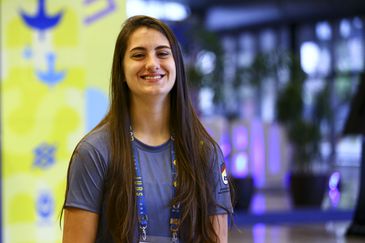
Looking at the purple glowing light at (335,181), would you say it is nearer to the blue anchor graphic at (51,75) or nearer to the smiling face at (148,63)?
the blue anchor graphic at (51,75)

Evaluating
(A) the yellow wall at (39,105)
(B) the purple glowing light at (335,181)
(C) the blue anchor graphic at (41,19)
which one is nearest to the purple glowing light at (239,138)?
(B) the purple glowing light at (335,181)

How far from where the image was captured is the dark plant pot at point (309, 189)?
9.80m

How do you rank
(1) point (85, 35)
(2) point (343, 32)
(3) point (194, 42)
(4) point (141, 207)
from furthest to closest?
(2) point (343, 32), (3) point (194, 42), (1) point (85, 35), (4) point (141, 207)

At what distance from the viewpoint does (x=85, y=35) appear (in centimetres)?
436

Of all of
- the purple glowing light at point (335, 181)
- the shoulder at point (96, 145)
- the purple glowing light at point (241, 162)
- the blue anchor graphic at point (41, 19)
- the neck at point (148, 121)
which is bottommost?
the purple glowing light at point (335, 181)

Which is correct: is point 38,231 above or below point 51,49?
below

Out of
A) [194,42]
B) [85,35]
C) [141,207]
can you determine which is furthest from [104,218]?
[194,42]

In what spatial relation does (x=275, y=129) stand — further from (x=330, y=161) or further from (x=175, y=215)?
(x=175, y=215)

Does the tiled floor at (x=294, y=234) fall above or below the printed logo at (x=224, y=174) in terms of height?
below

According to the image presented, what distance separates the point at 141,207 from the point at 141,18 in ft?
1.69

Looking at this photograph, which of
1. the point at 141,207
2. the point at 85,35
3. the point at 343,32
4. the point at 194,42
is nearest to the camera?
the point at 141,207

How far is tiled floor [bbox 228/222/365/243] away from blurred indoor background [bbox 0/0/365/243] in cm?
1

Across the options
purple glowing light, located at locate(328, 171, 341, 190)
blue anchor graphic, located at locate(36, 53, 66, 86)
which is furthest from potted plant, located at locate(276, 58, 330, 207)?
blue anchor graphic, located at locate(36, 53, 66, 86)

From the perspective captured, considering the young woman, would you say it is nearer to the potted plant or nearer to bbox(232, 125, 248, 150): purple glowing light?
the potted plant
